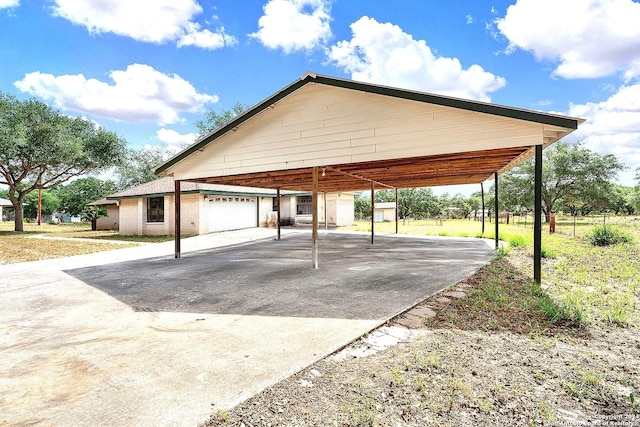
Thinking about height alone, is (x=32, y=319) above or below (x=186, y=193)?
below

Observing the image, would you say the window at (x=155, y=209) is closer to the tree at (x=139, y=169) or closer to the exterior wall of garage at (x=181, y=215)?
the exterior wall of garage at (x=181, y=215)

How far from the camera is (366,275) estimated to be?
6.69m

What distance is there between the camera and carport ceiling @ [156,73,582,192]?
5.55 meters

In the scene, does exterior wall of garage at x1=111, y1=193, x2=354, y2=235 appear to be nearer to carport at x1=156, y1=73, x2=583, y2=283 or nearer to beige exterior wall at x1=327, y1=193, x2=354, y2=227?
beige exterior wall at x1=327, y1=193, x2=354, y2=227

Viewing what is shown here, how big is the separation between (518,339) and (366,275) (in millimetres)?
3572

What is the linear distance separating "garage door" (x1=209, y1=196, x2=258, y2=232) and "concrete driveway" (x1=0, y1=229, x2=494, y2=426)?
413 inches

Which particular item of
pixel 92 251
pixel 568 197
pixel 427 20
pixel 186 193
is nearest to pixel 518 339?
pixel 427 20

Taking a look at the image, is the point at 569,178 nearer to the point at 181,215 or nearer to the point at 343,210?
the point at 343,210

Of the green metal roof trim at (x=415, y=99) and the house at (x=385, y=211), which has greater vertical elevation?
the green metal roof trim at (x=415, y=99)

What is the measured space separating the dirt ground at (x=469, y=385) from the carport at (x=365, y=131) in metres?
3.06

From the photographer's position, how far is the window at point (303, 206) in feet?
88.6

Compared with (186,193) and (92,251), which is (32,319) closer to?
(92,251)

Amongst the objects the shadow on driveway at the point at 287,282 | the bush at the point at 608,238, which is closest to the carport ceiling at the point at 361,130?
the shadow on driveway at the point at 287,282

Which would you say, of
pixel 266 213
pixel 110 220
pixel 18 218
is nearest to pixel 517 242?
pixel 266 213
